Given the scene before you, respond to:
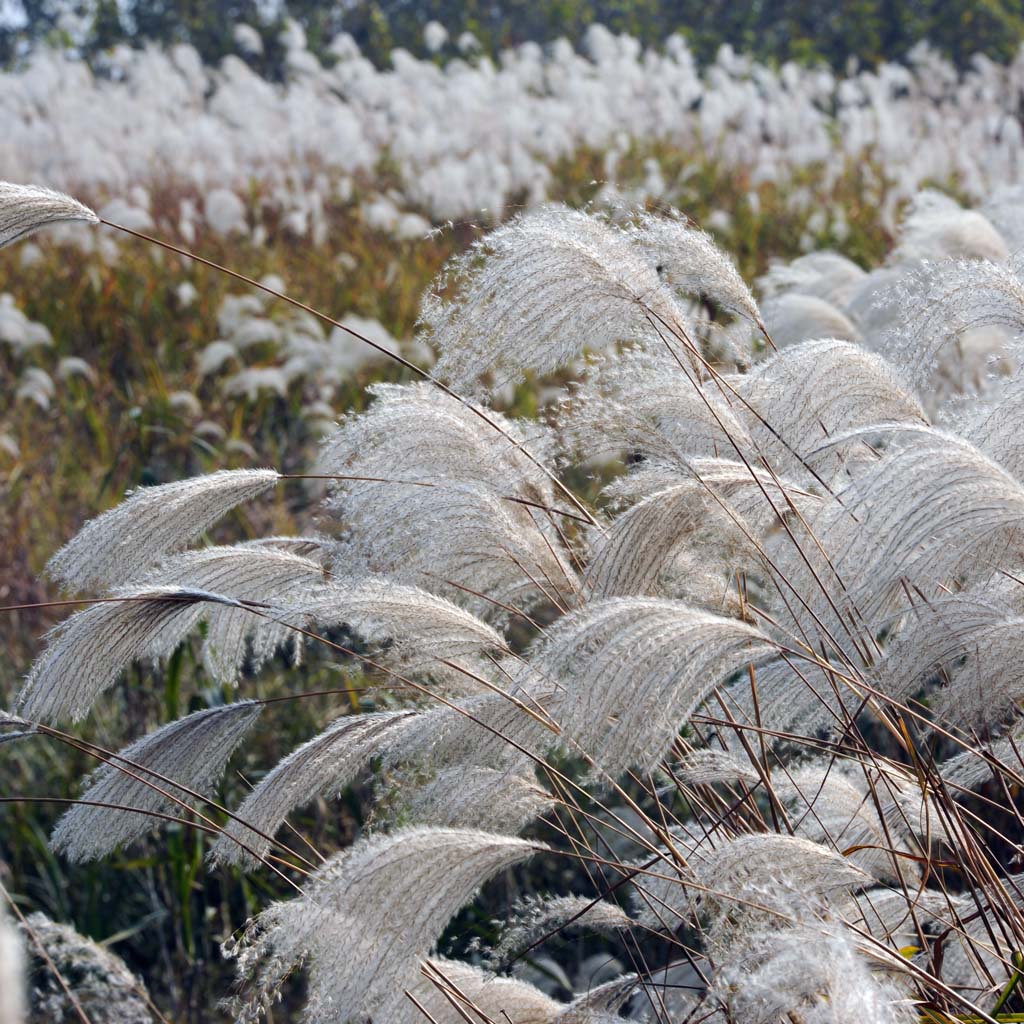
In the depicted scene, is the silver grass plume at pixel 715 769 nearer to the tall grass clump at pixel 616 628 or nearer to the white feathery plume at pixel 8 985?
the tall grass clump at pixel 616 628

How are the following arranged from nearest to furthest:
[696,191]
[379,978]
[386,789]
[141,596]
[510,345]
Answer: [379,978] < [141,596] < [510,345] < [386,789] < [696,191]

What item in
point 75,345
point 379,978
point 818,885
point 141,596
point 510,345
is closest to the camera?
point 379,978

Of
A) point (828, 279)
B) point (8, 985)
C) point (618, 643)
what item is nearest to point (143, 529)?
point (618, 643)

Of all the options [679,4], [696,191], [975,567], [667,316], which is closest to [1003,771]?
[975,567]

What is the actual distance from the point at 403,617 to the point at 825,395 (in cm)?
70

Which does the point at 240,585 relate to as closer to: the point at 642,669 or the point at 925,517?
the point at 642,669

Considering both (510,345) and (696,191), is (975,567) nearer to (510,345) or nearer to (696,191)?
(510,345)

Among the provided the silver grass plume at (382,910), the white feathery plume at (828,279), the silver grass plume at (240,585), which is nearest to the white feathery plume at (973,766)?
the silver grass plume at (382,910)

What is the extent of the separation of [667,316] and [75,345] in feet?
19.9

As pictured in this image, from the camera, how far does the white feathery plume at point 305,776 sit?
5.88 ft

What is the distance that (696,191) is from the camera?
9742 millimetres

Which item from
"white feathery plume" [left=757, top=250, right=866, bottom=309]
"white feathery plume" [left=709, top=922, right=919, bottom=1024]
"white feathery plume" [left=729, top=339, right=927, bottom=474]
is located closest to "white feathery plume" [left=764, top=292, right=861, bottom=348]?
"white feathery plume" [left=757, top=250, right=866, bottom=309]

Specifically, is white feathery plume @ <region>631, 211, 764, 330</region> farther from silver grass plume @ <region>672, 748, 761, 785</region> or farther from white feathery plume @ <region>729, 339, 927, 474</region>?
silver grass plume @ <region>672, 748, 761, 785</region>

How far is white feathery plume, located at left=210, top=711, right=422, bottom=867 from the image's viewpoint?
1.79 metres
